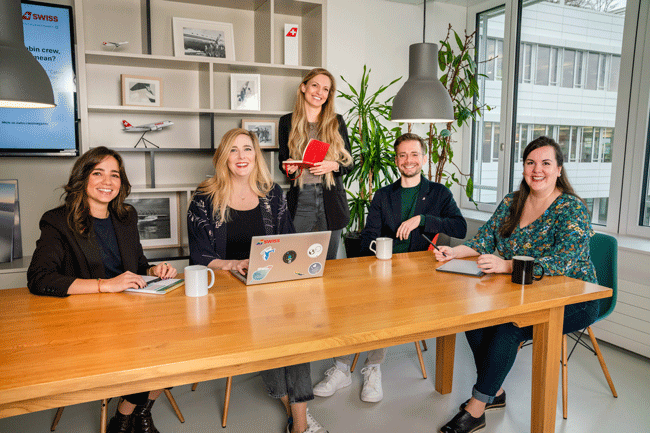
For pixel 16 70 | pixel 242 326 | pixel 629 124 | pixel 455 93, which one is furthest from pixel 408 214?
pixel 455 93

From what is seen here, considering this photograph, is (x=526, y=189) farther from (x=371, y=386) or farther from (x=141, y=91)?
(x=141, y=91)

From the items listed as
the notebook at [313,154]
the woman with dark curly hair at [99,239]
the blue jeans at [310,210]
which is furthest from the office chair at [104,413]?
the notebook at [313,154]

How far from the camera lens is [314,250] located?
181 centimetres

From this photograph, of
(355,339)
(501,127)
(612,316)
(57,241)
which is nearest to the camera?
(355,339)

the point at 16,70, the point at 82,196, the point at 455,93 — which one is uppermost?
the point at 455,93

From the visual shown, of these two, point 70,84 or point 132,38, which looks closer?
point 70,84

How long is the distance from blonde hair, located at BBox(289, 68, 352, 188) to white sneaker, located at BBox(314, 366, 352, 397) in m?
1.05

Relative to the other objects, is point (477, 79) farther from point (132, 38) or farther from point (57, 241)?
point (57, 241)

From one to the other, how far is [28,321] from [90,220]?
0.62 m

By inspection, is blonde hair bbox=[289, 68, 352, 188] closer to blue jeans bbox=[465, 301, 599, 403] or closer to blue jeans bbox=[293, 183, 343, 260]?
blue jeans bbox=[293, 183, 343, 260]

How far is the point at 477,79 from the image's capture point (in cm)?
469

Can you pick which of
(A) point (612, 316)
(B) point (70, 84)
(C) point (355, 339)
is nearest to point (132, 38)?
(B) point (70, 84)

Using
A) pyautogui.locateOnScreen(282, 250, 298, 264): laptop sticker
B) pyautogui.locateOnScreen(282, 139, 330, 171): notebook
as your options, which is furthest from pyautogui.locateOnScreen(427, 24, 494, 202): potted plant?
pyautogui.locateOnScreen(282, 250, 298, 264): laptop sticker

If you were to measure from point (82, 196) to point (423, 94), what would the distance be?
1.53m
